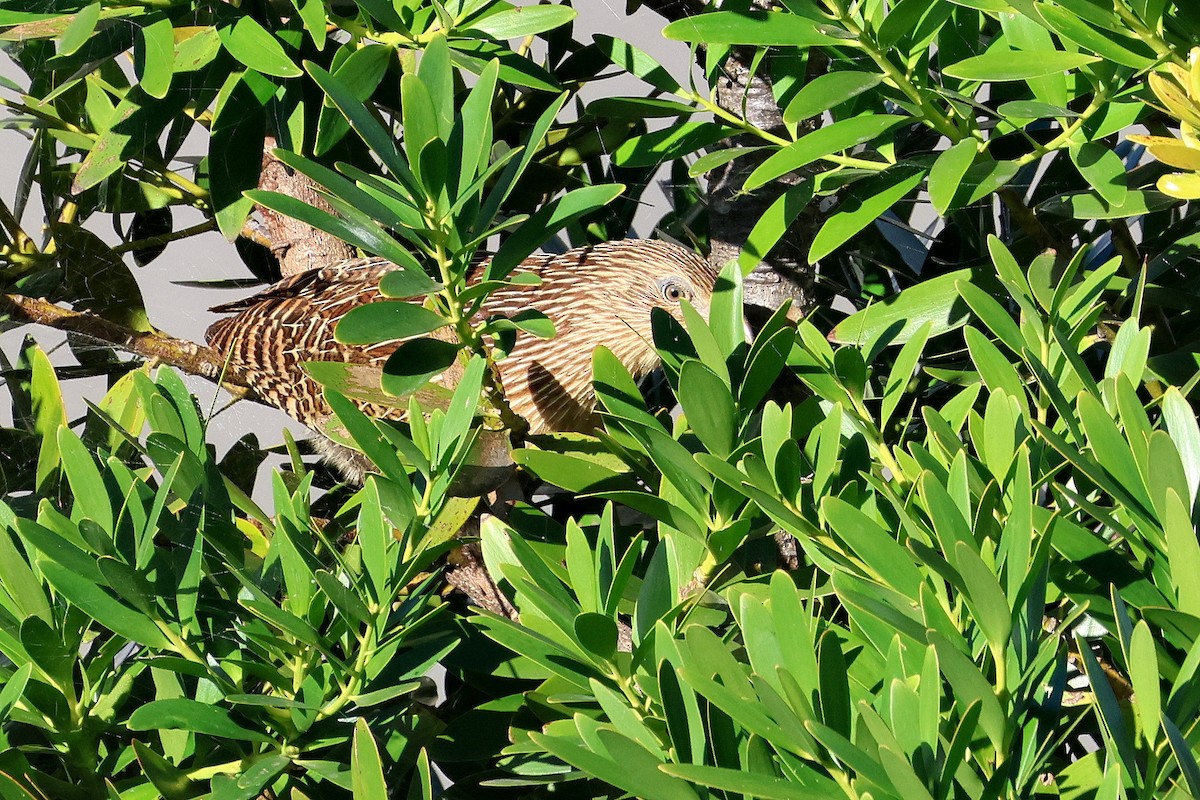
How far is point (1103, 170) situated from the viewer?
57 centimetres

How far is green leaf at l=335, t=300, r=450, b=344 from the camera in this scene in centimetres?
51

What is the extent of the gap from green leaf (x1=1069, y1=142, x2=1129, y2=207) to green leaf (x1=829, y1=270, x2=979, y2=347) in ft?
0.33

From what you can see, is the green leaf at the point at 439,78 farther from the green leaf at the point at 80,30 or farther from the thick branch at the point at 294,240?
the thick branch at the point at 294,240

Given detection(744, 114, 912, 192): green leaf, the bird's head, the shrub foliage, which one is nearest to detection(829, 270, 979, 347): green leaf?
the shrub foliage

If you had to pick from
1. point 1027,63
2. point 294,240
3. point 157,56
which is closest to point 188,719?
point 157,56

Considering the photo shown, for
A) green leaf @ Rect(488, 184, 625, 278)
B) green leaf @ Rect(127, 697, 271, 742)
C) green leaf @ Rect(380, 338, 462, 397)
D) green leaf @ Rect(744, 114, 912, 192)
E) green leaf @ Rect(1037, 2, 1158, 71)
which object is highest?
green leaf @ Rect(1037, 2, 1158, 71)

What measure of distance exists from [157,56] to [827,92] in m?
0.38

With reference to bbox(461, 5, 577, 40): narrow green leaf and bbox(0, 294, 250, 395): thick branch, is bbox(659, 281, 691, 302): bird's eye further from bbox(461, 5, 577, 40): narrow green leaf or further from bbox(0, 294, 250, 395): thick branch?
bbox(461, 5, 577, 40): narrow green leaf

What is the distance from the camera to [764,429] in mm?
446

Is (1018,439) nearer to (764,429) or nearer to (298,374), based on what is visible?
(764,429)

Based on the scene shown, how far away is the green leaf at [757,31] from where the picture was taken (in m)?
0.57

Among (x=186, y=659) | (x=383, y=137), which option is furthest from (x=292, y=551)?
(x=383, y=137)

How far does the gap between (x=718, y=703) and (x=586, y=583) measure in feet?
0.38

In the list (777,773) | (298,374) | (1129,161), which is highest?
(1129,161)
